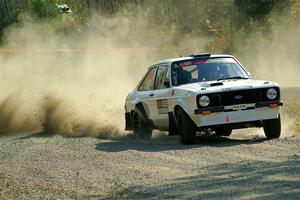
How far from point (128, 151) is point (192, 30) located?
36.7m

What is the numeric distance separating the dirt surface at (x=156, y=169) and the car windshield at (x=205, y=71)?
1.11 metres

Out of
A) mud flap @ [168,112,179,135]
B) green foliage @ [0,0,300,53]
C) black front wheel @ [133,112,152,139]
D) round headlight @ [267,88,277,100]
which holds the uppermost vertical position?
round headlight @ [267,88,277,100]

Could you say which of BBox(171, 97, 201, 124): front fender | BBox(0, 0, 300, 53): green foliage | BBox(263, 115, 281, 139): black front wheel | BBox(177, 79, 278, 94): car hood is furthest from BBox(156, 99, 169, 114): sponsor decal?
BBox(0, 0, 300, 53): green foliage

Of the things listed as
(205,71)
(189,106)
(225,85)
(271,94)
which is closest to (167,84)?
(205,71)

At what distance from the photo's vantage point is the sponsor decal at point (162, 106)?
1392cm

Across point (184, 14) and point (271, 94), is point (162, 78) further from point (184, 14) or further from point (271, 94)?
point (184, 14)

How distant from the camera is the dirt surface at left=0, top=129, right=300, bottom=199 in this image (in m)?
8.53

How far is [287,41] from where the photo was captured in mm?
41344

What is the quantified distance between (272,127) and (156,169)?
346 cm

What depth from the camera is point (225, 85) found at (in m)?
13.0

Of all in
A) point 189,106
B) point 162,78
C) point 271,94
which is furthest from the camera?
point 162,78

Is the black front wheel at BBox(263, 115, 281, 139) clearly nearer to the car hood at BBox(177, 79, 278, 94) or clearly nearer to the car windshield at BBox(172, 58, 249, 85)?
the car hood at BBox(177, 79, 278, 94)

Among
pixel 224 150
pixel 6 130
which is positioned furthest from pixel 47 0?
pixel 224 150

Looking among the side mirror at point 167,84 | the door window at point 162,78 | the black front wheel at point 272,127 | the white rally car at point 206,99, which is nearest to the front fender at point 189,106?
the white rally car at point 206,99
